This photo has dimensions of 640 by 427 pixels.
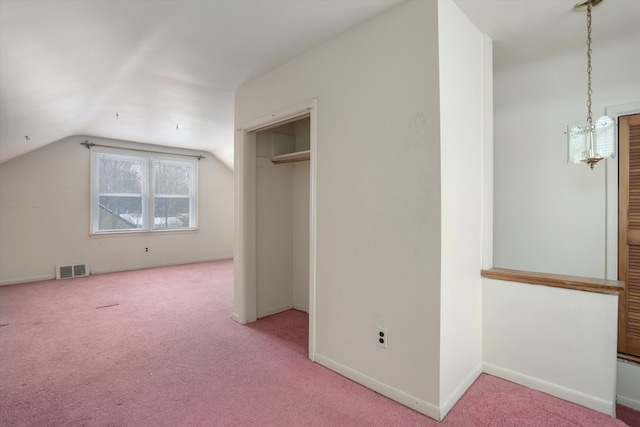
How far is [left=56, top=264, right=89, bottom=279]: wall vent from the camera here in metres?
5.34

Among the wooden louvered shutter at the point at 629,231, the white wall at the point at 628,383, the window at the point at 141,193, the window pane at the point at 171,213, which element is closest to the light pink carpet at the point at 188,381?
the white wall at the point at 628,383

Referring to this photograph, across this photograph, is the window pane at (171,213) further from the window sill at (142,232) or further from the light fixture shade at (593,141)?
the light fixture shade at (593,141)

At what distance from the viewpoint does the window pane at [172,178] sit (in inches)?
255

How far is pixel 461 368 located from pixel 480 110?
1859 millimetres

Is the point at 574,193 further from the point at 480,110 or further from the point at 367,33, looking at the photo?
the point at 367,33

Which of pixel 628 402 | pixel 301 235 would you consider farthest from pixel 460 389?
pixel 301 235

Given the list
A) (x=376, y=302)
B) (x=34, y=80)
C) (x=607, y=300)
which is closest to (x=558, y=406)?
(x=607, y=300)

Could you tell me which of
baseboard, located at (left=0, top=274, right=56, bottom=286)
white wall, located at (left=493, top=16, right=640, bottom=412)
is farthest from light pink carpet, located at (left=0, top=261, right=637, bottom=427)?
baseboard, located at (left=0, top=274, right=56, bottom=286)

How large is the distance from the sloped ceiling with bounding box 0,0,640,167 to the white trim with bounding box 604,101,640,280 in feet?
1.81

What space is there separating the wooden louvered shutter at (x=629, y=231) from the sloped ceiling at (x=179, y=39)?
0.77m

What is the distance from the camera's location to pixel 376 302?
2123mm

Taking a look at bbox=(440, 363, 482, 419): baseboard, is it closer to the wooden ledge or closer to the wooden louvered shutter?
the wooden ledge

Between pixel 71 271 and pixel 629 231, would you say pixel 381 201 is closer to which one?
pixel 629 231

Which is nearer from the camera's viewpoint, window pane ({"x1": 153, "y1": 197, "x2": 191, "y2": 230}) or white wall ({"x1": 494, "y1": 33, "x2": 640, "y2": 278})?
white wall ({"x1": 494, "y1": 33, "x2": 640, "y2": 278})
